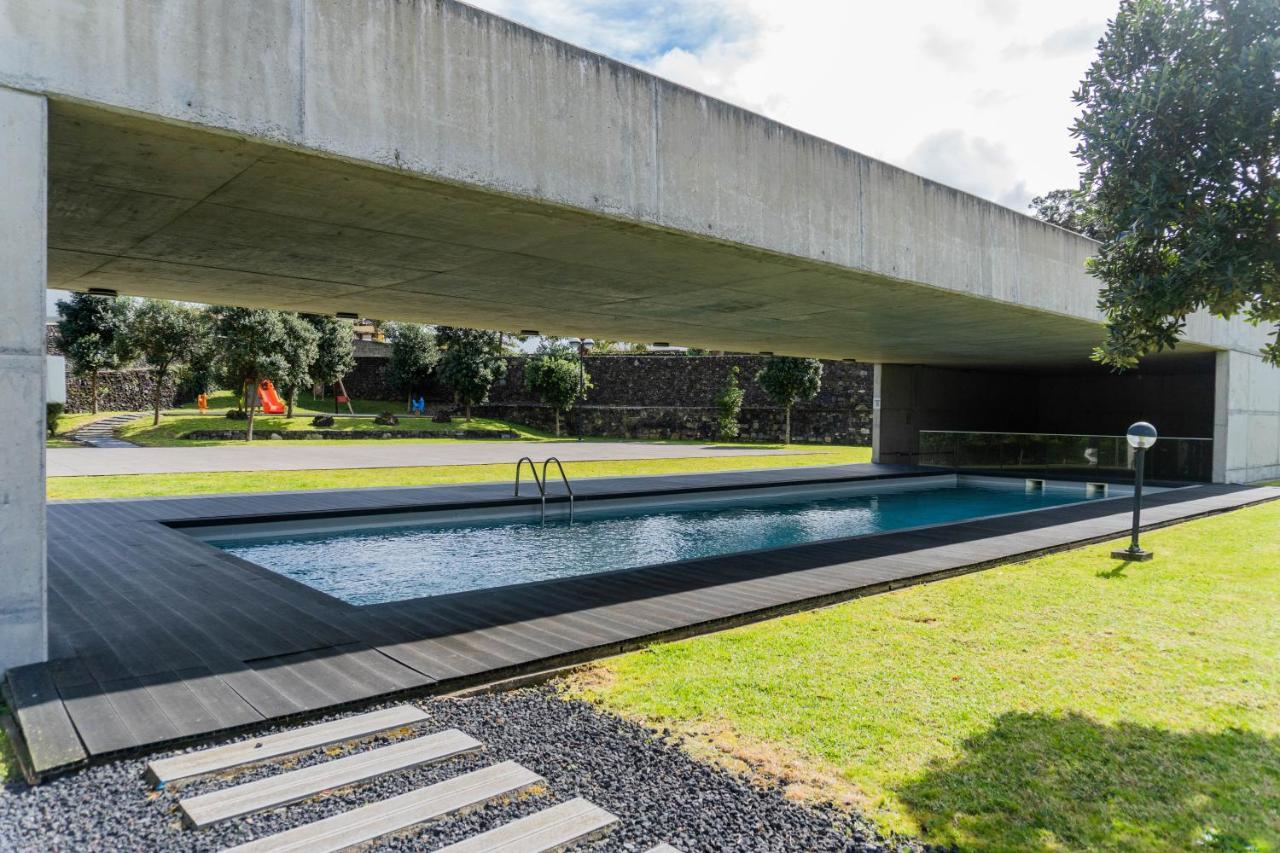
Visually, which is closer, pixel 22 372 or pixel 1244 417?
pixel 22 372

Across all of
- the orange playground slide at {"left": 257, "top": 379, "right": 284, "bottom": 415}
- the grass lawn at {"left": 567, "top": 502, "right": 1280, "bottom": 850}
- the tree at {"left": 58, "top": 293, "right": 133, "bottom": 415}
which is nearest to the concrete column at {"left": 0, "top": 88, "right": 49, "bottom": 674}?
the grass lawn at {"left": 567, "top": 502, "right": 1280, "bottom": 850}

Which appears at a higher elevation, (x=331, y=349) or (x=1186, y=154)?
(x=331, y=349)

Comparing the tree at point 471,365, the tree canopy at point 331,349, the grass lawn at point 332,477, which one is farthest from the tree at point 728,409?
the tree canopy at point 331,349

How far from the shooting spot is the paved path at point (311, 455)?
13.9 m

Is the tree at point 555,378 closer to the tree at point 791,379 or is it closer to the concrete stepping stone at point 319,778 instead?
the tree at point 791,379

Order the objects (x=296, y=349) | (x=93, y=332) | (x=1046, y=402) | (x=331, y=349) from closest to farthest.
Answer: (x=1046, y=402), (x=93, y=332), (x=296, y=349), (x=331, y=349)

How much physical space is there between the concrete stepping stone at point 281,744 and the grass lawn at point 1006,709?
0.87 meters

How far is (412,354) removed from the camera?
30188 millimetres

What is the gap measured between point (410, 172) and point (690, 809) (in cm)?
334

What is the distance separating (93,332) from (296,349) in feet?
18.4

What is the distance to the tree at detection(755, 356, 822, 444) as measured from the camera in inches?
1010

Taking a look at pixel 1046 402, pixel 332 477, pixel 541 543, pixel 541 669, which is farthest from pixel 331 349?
pixel 541 669

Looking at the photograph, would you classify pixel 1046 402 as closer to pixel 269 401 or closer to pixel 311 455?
pixel 311 455

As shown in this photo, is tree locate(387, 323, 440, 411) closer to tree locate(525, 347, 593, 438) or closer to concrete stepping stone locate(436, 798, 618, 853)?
tree locate(525, 347, 593, 438)
